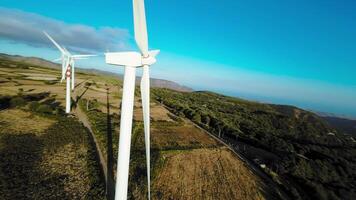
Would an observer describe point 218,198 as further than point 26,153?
No

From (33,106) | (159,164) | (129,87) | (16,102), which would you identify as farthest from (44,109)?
(129,87)

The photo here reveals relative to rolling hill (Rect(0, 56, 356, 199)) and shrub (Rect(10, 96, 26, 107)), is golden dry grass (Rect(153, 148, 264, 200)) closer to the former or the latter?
rolling hill (Rect(0, 56, 356, 199))

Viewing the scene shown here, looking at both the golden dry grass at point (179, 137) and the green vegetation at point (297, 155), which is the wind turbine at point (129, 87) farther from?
the golden dry grass at point (179, 137)

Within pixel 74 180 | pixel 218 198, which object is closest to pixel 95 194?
pixel 74 180

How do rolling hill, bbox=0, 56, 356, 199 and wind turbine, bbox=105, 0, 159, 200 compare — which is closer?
wind turbine, bbox=105, 0, 159, 200

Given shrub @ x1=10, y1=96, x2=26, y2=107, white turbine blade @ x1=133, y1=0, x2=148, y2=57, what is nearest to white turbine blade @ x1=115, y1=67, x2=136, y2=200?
white turbine blade @ x1=133, y1=0, x2=148, y2=57

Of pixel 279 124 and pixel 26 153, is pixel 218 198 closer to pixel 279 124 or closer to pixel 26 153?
pixel 26 153

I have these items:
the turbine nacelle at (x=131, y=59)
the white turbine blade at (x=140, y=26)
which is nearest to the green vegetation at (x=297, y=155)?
the turbine nacelle at (x=131, y=59)

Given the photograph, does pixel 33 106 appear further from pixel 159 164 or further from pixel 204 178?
pixel 204 178
